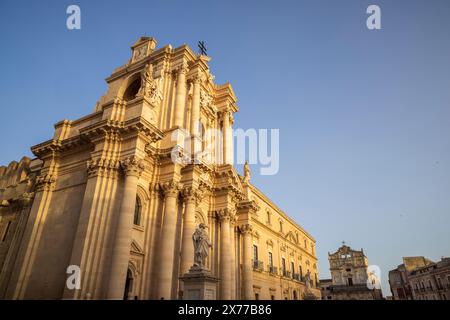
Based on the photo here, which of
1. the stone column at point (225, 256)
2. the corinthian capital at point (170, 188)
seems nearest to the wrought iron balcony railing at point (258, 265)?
the stone column at point (225, 256)

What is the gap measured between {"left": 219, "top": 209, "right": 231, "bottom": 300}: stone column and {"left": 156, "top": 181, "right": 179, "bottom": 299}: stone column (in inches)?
176

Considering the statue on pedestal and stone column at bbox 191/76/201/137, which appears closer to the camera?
the statue on pedestal

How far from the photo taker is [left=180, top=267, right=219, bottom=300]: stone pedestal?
10.6 metres

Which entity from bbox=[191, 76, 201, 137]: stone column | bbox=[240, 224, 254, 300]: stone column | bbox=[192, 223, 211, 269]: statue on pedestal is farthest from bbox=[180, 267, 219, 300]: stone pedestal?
bbox=[240, 224, 254, 300]: stone column

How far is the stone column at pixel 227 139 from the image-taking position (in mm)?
22536

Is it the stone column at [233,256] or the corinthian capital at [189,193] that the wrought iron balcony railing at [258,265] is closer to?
the stone column at [233,256]

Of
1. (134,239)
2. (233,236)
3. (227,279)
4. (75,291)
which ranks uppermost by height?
(233,236)

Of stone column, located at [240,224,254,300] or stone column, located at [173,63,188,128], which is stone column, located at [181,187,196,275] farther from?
stone column, located at [240,224,254,300]

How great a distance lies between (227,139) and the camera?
23266mm

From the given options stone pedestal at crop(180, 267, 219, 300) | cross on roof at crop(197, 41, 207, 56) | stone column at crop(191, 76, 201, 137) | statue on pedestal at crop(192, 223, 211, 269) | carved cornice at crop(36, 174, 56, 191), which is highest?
cross on roof at crop(197, 41, 207, 56)

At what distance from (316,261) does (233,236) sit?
31798 mm
